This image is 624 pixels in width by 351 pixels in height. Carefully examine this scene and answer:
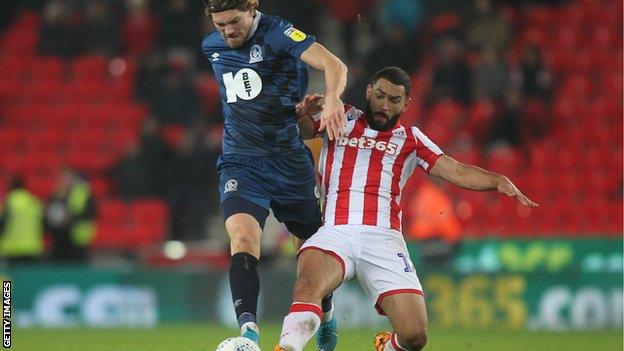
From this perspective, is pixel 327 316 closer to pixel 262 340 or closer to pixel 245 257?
pixel 245 257

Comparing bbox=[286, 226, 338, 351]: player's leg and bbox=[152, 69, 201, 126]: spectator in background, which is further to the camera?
bbox=[152, 69, 201, 126]: spectator in background

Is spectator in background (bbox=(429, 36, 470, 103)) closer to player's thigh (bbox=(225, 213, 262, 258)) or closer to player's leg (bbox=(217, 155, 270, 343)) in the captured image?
player's leg (bbox=(217, 155, 270, 343))

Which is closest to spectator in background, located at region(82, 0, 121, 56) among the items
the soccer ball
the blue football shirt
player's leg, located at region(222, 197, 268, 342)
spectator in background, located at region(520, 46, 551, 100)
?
spectator in background, located at region(520, 46, 551, 100)

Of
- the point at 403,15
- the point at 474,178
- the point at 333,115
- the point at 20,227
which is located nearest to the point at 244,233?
the point at 333,115

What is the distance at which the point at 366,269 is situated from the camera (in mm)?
7352

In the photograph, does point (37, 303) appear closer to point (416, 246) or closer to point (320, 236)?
point (416, 246)

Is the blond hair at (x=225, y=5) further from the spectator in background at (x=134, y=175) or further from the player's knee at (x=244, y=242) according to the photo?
the spectator in background at (x=134, y=175)

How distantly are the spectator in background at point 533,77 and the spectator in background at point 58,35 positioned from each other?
20.7 ft

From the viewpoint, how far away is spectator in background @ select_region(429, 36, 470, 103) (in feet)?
56.5

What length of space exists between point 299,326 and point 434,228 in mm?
8052

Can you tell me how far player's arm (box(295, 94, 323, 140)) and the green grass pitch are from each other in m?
2.38

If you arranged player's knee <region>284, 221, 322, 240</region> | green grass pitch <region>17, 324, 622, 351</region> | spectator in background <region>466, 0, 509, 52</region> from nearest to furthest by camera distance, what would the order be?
player's knee <region>284, 221, 322, 240</region> < green grass pitch <region>17, 324, 622, 351</region> < spectator in background <region>466, 0, 509, 52</region>

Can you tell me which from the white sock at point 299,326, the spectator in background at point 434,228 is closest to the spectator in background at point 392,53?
the spectator in background at point 434,228

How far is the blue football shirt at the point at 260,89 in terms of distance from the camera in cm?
758
